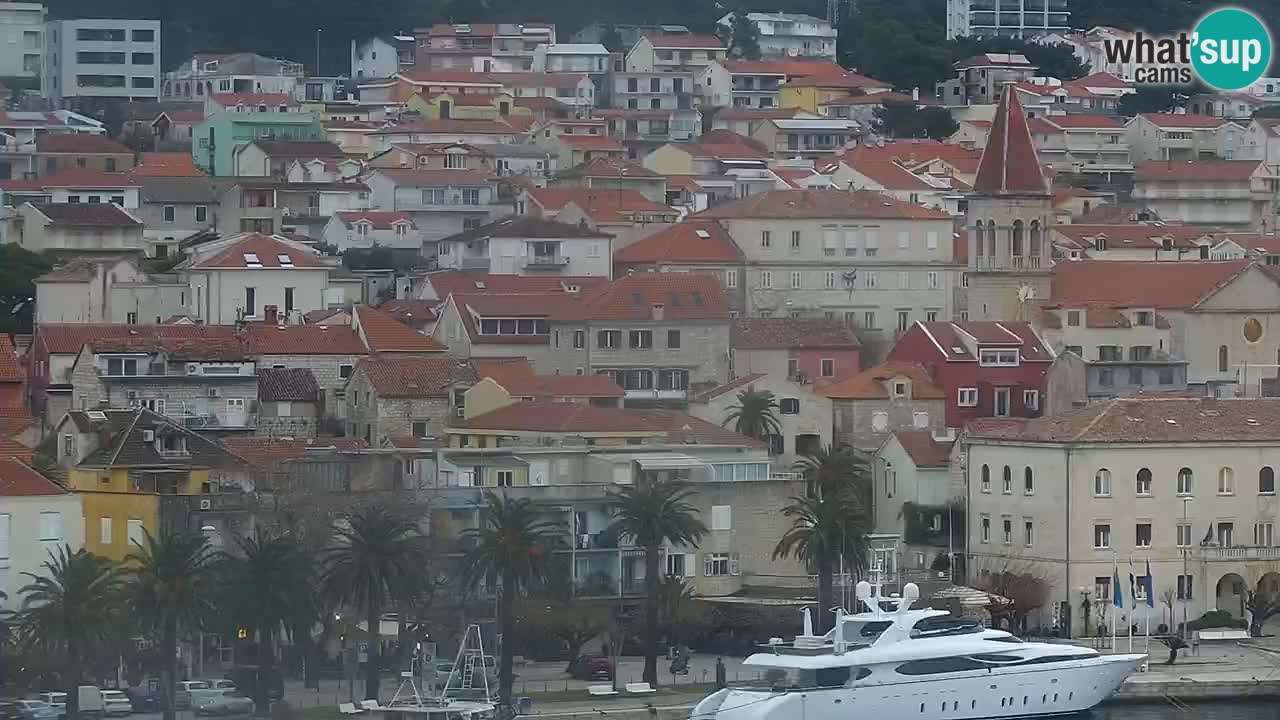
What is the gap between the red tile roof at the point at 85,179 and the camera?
116 metres

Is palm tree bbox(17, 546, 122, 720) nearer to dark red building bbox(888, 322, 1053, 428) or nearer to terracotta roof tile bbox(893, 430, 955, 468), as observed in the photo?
terracotta roof tile bbox(893, 430, 955, 468)

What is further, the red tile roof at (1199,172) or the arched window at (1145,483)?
the red tile roof at (1199,172)

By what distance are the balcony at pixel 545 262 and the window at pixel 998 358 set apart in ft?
60.0

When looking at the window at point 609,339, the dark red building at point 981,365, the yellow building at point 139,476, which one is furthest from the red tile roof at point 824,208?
the yellow building at point 139,476

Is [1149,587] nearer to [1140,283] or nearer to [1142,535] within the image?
[1142,535]

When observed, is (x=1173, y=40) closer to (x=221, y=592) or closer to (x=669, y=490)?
(x=669, y=490)

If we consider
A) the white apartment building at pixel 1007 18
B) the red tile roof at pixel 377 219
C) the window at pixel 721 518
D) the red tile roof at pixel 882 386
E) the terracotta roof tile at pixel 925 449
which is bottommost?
the window at pixel 721 518

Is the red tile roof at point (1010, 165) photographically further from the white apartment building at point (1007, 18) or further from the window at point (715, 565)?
the white apartment building at point (1007, 18)

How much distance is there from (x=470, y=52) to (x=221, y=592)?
97.0 meters

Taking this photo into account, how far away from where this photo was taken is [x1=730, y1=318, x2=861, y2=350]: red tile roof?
87250mm

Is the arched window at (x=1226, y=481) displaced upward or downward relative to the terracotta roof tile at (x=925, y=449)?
downward

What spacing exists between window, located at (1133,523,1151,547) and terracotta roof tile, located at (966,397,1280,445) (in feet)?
4.84

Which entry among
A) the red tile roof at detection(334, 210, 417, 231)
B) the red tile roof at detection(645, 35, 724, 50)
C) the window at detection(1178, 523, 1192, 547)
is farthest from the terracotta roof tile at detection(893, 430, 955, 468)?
the red tile roof at detection(645, 35, 724, 50)

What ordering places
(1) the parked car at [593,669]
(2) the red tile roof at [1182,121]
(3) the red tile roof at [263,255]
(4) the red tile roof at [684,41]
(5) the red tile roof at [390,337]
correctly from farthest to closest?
(4) the red tile roof at [684,41]
(2) the red tile roof at [1182,121]
(3) the red tile roof at [263,255]
(5) the red tile roof at [390,337]
(1) the parked car at [593,669]
